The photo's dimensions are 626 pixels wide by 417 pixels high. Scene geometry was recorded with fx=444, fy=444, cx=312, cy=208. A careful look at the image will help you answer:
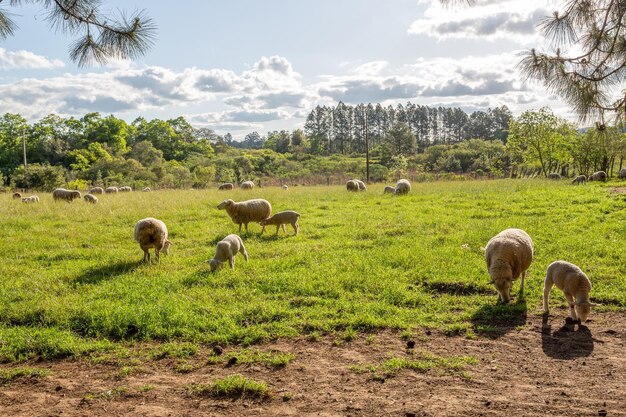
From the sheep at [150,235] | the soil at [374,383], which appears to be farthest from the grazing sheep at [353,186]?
the soil at [374,383]

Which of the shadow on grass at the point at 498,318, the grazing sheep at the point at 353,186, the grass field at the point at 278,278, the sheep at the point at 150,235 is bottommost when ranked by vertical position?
the shadow on grass at the point at 498,318

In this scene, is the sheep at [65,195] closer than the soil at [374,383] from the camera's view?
No

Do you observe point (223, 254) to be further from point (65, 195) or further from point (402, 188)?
point (65, 195)

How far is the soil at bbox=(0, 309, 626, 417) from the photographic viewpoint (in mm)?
4500

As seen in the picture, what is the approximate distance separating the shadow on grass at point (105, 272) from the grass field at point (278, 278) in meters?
0.03

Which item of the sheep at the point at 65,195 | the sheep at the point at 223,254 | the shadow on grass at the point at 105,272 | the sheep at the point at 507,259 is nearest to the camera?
the sheep at the point at 507,259

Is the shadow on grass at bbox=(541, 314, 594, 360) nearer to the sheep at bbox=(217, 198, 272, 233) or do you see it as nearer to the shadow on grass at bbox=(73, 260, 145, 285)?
the shadow on grass at bbox=(73, 260, 145, 285)

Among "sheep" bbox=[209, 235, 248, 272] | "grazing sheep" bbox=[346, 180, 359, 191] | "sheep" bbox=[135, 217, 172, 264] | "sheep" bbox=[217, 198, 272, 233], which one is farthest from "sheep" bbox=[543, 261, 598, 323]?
"grazing sheep" bbox=[346, 180, 359, 191]

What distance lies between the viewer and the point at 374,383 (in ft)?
16.4

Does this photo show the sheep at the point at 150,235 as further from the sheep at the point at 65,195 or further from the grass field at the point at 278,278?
the sheep at the point at 65,195

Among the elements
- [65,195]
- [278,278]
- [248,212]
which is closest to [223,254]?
[278,278]

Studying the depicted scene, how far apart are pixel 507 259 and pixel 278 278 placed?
412cm

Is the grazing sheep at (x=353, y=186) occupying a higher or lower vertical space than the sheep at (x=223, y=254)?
higher

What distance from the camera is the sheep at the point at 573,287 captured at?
251 inches
